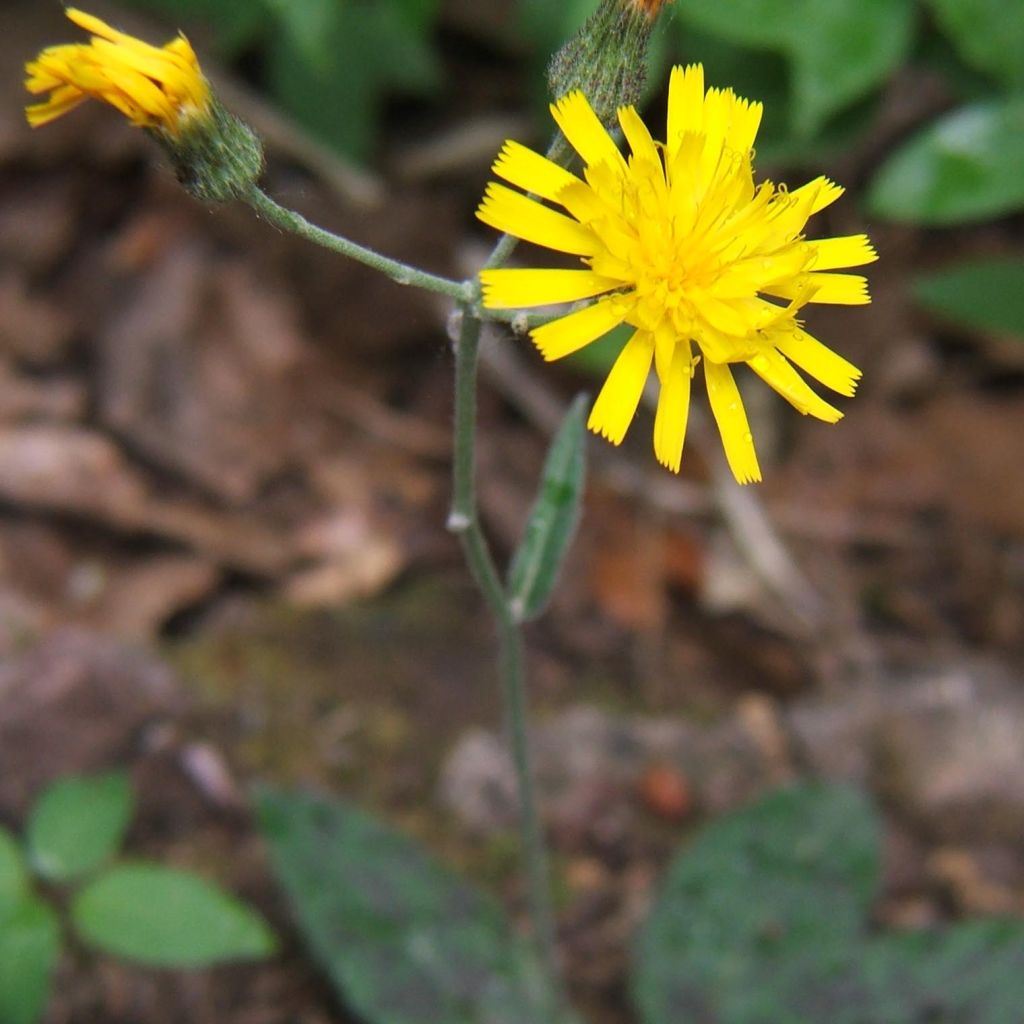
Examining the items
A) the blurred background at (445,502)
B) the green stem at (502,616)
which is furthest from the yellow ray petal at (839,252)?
the blurred background at (445,502)

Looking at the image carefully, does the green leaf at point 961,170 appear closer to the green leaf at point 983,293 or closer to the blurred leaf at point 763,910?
the green leaf at point 983,293

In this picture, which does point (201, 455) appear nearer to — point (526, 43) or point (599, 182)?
point (526, 43)

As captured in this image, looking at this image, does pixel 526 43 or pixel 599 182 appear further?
pixel 526 43

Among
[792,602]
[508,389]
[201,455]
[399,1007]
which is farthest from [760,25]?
[399,1007]

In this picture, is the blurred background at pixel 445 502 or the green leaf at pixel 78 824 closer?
the green leaf at pixel 78 824

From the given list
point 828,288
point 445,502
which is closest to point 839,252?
point 828,288

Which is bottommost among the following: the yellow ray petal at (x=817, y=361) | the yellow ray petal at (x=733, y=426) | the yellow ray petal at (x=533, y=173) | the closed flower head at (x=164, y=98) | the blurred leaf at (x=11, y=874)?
the blurred leaf at (x=11, y=874)

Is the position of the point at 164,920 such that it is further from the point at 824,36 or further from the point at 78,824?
the point at 824,36
